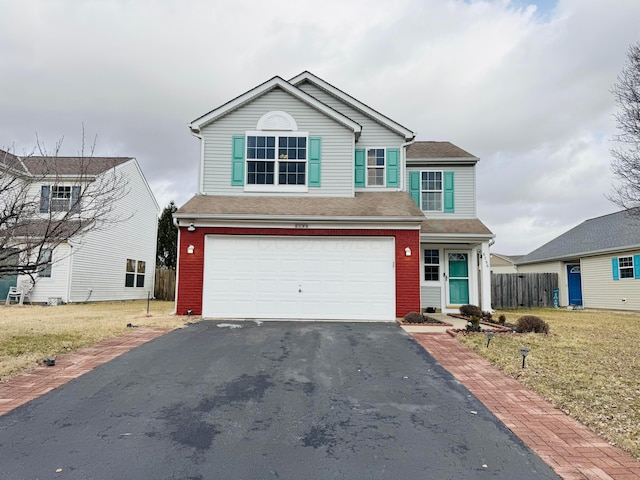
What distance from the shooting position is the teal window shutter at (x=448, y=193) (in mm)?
14711

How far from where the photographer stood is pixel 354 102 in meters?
13.9

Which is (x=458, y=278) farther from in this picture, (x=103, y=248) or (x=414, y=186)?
(x=103, y=248)

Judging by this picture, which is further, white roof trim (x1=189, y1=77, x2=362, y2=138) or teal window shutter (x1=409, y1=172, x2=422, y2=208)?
teal window shutter (x1=409, y1=172, x2=422, y2=208)

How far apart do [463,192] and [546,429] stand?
11.8 m

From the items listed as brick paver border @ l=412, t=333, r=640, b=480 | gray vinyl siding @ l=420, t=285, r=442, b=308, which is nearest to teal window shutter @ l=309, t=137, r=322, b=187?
gray vinyl siding @ l=420, t=285, r=442, b=308

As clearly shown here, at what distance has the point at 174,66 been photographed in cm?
1477

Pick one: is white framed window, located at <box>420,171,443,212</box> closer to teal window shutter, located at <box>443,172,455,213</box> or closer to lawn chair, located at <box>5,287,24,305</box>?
teal window shutter, located at <box>443,172,455,213</box>

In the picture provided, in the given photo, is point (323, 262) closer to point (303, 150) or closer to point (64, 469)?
point (303, 150)

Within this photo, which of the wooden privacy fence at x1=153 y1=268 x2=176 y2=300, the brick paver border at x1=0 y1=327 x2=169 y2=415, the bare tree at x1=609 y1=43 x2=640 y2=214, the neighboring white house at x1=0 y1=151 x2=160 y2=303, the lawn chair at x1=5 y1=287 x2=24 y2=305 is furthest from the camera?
the wooden privacy fence at x1=153 y1=268 x2=176 y2=300

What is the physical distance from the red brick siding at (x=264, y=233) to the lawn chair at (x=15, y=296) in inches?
402

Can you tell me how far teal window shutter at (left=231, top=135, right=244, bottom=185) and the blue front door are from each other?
18.4m

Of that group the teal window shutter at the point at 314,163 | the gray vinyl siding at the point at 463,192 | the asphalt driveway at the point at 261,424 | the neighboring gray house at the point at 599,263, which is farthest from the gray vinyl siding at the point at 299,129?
the neighboring gray house at the point at 599,263

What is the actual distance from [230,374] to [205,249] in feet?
20.6

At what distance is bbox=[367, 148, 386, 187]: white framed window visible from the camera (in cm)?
1355
